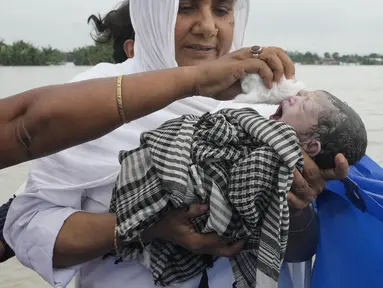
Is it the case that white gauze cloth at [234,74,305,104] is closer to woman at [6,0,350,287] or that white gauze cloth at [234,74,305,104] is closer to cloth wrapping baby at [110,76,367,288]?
cloth wrapping baby at [110,76,367,288]

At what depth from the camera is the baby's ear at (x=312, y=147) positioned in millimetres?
1671

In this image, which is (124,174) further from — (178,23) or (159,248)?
(178,23)

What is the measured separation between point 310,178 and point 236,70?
0.45 m

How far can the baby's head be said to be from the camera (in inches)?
66.2

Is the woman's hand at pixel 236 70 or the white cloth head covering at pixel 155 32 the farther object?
the white cloth head covering at pixel 155 32

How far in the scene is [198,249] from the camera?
167cm

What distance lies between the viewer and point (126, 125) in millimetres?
1938

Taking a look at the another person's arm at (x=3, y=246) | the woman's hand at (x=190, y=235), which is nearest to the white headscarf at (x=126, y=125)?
the woman's hand at (x=190, y=235)

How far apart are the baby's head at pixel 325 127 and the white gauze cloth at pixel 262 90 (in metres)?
0.10

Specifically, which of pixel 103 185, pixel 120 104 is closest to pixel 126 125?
pixel 103 185

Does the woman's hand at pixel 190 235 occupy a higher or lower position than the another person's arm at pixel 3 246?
higher

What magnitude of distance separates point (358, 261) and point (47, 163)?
1.09 metres

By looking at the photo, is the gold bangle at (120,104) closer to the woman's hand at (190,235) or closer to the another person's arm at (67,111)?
the another person's arm at (67,111)

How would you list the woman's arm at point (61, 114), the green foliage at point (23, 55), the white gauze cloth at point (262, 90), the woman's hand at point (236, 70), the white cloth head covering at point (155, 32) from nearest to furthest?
the woman's arm at point (61, 114) → the woman's hand at point (236, 70) → the white gauze cloth at point (262, 90) → the white cloth head covering at point (155, 32) → the green foliage at point (23, 55)
